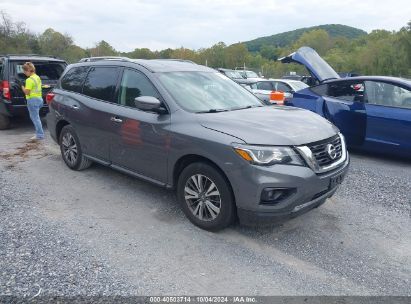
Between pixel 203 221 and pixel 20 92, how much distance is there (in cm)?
670

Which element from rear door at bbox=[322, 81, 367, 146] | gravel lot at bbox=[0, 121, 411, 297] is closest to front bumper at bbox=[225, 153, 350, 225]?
gravel lot at bbox=[0, 121, 411, 297]

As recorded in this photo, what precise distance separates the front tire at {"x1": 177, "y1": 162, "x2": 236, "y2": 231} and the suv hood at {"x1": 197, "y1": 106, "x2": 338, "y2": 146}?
0.45 m

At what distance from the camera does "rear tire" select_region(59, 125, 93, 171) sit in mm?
5613

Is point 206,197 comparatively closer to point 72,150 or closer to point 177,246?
point 177,246

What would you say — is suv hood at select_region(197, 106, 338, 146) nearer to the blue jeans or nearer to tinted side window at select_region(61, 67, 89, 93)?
tinted side window at select_region(61, 67, 89, 93)

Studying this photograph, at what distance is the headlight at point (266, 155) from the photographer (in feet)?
11.0

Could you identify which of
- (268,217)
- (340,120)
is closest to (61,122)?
(268,217)

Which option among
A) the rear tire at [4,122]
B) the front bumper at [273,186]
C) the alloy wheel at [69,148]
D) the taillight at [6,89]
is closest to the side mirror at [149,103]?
the front bumper at [273,186]

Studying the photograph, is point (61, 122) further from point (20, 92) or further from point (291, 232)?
point (291, 232)

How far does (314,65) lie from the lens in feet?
27.2

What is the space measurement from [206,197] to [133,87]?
5.92ft

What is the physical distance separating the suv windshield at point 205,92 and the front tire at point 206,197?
76 centimetres

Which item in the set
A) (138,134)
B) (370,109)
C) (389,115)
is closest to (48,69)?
(138,134)

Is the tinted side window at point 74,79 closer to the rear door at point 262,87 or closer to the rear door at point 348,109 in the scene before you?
the rear door at point 348,109
